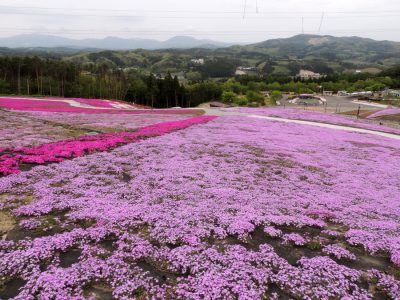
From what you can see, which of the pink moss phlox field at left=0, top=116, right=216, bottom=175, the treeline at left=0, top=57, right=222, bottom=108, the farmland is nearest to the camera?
the farmland

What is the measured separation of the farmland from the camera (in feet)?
25.8

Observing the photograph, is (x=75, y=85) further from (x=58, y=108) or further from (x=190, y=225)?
(x=190, y=225)

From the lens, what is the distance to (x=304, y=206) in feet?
45.1

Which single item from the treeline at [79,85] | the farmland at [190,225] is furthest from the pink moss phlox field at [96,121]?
the treeline at [79,85]

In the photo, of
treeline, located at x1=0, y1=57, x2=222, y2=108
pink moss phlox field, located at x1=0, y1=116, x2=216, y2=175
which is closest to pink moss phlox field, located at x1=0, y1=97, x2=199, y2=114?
pink moss phlox field, located at x1=0, y1=116, x2=216, y2=175

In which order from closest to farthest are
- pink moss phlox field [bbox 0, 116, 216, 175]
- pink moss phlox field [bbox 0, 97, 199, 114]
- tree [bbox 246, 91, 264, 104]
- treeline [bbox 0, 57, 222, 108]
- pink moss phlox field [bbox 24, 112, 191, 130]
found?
pink moss phlox field [bbox 0, 116, 216, 175] < pink moss phlox field [bbox 24, 112, 191, 130] < pink moss phlox field [bbox 0, 97, 199, 114] < treeline [bbox 0, 57, 222, 108] < tree [bbox 246, 91, 264, 104]

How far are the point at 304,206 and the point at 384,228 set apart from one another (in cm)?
331

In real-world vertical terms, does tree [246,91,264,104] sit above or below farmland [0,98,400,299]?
below

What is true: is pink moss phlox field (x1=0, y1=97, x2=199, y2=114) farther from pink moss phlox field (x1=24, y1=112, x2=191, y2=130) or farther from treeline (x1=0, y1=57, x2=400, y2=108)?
treeline (x1=0, y1=57, x2=400, y2=108)

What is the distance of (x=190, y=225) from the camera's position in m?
→ 10.8

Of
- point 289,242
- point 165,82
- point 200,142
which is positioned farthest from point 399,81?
point 289,242

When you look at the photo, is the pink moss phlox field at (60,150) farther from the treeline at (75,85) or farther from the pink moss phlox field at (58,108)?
the treeline at (75,85)

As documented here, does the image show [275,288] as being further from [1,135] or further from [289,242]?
[1,135]

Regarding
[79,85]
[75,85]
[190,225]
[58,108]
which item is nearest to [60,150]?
[190,225]
